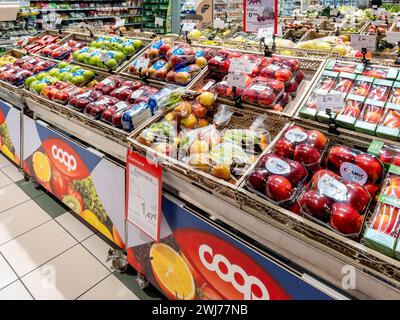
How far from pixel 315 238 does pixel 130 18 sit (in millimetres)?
11352

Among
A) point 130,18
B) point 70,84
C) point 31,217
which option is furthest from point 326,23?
point 130,18

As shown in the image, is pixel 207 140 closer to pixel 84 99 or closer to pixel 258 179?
pixel 258 179

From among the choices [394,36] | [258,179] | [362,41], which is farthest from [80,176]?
[394,36]

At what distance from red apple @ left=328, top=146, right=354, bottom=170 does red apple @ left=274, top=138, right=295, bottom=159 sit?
16cm

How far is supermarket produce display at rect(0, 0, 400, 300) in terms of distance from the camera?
46.4 inches

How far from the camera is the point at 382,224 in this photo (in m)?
1.08

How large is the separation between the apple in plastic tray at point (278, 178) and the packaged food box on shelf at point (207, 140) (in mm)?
114

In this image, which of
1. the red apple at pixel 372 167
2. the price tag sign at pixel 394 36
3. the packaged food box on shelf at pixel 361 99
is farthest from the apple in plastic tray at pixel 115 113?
the price tag sign at pixel 394 36

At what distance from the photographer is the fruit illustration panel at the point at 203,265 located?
1.29 meters

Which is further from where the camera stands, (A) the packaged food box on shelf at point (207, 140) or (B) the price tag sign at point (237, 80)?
(B) the price tag sign at point (237, 80)

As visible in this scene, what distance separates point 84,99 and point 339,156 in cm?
176

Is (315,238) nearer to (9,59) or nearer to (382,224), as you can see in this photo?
(382,224)

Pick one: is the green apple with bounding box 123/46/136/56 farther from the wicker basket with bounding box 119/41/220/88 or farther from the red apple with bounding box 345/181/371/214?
the red apple with bounding box 345/181/371/214

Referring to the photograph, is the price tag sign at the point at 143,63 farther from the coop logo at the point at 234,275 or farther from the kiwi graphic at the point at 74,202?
the coop logo at the point at 234,275
